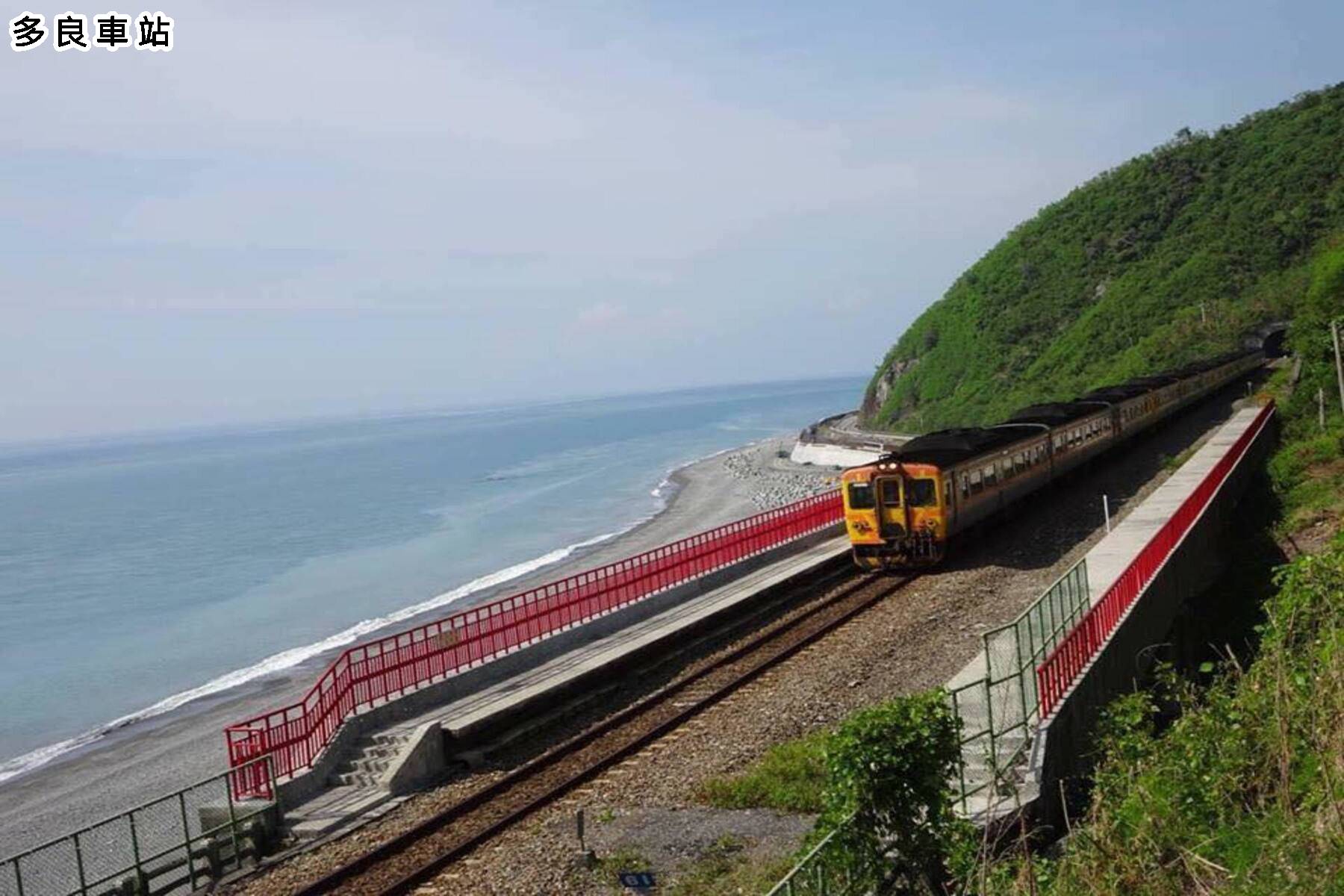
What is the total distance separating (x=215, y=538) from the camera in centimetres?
7194

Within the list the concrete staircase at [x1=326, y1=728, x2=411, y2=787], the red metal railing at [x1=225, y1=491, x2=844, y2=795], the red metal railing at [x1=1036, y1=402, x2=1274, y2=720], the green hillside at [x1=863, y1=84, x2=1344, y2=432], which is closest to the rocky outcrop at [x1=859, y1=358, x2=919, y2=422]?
the green hillside at [x1=863, y1=84, x2=1344, y2=432]

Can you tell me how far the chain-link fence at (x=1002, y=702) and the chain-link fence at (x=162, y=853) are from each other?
25.0ft

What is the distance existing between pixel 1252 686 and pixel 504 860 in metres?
6.82

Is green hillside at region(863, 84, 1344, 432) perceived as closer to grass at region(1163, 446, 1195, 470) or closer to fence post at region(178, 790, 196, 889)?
grass at region(1163, 446, 1195, 470)

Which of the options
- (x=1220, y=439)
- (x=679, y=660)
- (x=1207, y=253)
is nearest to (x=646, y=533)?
(x=1220, y=439)

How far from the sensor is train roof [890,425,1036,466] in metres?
24.6

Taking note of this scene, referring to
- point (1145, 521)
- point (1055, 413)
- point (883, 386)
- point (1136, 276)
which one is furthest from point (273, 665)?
point (1136, 276)

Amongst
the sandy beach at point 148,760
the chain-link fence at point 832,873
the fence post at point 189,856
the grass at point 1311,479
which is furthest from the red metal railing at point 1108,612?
the sandy beach at point 148,760

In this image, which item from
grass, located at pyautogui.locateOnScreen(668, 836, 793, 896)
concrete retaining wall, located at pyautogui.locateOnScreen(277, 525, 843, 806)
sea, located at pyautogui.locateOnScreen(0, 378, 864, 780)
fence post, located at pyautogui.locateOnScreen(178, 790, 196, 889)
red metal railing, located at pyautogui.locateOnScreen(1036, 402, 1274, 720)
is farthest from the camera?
sea, located at pyautogui.locateOnScreen(0, 378, 864, 780)

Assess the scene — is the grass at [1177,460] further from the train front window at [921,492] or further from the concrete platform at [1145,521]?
the train front window at [921,492]

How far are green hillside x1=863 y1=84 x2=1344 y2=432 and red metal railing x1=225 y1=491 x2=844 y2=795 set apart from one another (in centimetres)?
5556

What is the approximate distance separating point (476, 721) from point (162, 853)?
13.9 ft

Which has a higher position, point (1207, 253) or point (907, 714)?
point (1207, 253)

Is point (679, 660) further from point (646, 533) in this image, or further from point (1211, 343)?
point (1211, 343)
